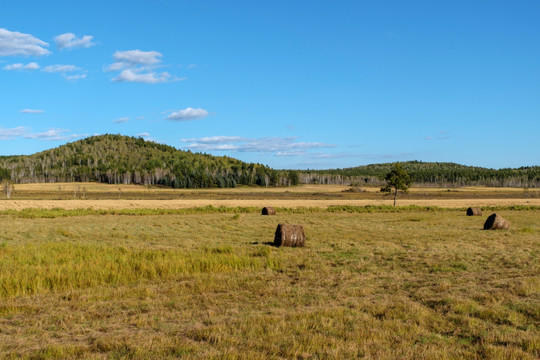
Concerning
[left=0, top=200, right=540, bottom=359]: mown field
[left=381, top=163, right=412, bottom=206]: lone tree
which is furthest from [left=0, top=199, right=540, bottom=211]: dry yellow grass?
[left=0, top=200, right=540, bottom=359]: mown field

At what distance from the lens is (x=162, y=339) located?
7.04 meters

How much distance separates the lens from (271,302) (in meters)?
9.54

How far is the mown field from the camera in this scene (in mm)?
6824

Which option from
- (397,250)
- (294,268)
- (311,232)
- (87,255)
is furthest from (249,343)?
(311,232)

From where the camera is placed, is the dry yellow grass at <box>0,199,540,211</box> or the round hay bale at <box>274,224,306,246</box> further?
the dry yellow grass at <box>0,199,540,211</box>

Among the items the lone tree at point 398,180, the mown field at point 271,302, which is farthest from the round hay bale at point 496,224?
the lone tree at point 398,180

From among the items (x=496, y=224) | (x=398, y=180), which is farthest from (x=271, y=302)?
(x=398, y=180)

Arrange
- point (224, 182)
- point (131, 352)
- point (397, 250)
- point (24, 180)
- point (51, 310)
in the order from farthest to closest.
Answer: point (24, 180) < point (224, 182) < point (397, 250) < point (51, 310) < point (131, 352)

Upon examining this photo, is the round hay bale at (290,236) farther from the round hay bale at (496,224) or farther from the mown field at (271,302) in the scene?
the round hay bale at (496,224)

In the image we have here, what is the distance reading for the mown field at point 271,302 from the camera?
6.82m

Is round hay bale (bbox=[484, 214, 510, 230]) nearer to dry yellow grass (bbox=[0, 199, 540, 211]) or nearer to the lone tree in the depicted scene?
dry yellow grass (bbox=[0, 199, 540, 211])

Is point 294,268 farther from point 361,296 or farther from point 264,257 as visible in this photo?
point 361,296

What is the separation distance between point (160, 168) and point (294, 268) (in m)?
185

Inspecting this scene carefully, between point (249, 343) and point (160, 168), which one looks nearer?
point (249, 343)
